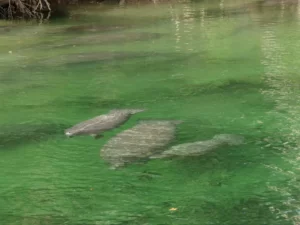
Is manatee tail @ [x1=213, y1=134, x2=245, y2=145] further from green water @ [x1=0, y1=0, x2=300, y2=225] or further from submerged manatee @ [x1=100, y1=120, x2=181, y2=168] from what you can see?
submerged manatee @ [x1=100, y1=120, x2=181, y2=168]

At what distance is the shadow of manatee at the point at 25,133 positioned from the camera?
6.12 meters

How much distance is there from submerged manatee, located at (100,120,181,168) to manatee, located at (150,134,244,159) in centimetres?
13

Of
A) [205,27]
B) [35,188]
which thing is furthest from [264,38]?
[35,188]

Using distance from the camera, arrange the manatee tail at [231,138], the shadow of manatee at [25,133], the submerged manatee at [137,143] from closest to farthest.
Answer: the submerged manatee at [137,143] < the manatee tail at [231,138] < the shadow of manatee at [25,133]

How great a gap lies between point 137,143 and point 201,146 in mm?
713

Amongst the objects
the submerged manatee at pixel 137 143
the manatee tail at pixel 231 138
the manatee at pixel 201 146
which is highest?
the submerged manatee at pixel 137 143

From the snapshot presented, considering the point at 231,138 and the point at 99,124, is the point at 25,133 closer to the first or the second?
the point at 99,124

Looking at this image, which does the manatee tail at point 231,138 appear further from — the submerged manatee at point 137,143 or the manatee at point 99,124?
Result: the manatee at point 99,124

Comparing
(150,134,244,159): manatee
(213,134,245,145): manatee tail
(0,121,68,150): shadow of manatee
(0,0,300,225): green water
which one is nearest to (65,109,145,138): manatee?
(0,0,300,225): green water

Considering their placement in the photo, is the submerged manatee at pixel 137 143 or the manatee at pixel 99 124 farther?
the manatee at pixel 99 124

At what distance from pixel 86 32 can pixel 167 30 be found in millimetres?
2336

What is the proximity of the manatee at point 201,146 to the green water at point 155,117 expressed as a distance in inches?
5.6

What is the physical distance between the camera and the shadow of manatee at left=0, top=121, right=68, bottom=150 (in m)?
6.12

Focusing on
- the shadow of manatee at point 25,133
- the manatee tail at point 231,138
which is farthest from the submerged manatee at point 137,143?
the shadow of manatee at point 25,133
